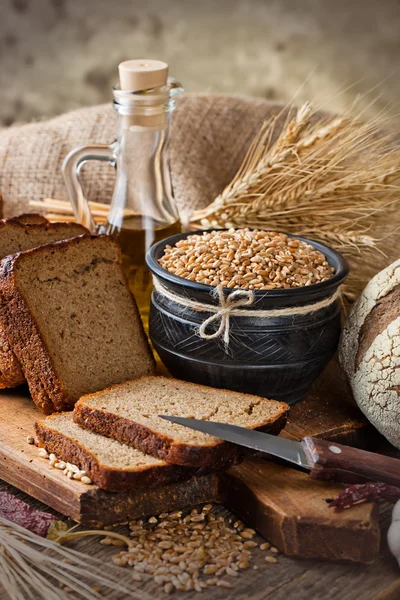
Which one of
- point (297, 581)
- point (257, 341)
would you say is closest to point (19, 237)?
point (257, 341)

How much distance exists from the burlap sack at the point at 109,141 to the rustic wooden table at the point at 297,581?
1.97 metres

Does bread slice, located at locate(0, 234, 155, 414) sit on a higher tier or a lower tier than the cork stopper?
lower

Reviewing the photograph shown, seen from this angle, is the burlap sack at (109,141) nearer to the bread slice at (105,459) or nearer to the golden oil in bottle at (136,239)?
Result: the golden oil in bottle at (136,239)

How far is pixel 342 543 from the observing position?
1.92m

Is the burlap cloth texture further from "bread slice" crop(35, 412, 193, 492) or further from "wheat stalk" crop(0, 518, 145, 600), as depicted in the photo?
"wheat stalk" crop(0, 518, 145, 600)

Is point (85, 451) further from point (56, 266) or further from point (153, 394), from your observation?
point (56, 266)

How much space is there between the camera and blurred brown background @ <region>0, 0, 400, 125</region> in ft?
16.3

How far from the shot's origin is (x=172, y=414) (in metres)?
2.23

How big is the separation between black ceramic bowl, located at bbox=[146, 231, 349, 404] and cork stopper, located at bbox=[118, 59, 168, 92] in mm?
603

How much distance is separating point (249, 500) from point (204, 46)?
3775mm

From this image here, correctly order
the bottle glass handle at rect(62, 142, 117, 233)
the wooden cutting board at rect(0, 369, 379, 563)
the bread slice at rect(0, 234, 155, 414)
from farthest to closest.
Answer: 1. the bottle glass handle at rect(62, 142, 117, 233)
2. the bread slice at rect(0, 234, 155, 414)
3. the wooden cutting board at rect(0, 369, 379, 563)

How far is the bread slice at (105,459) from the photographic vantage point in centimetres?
200

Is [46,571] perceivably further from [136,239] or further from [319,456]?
[136,239]

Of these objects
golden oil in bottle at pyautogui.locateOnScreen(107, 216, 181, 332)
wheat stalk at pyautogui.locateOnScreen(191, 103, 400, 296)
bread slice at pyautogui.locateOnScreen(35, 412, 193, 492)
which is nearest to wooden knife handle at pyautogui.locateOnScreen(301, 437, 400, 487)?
bread slice at pyautogui.locateOnScreen(35, 412, 193, 492)
